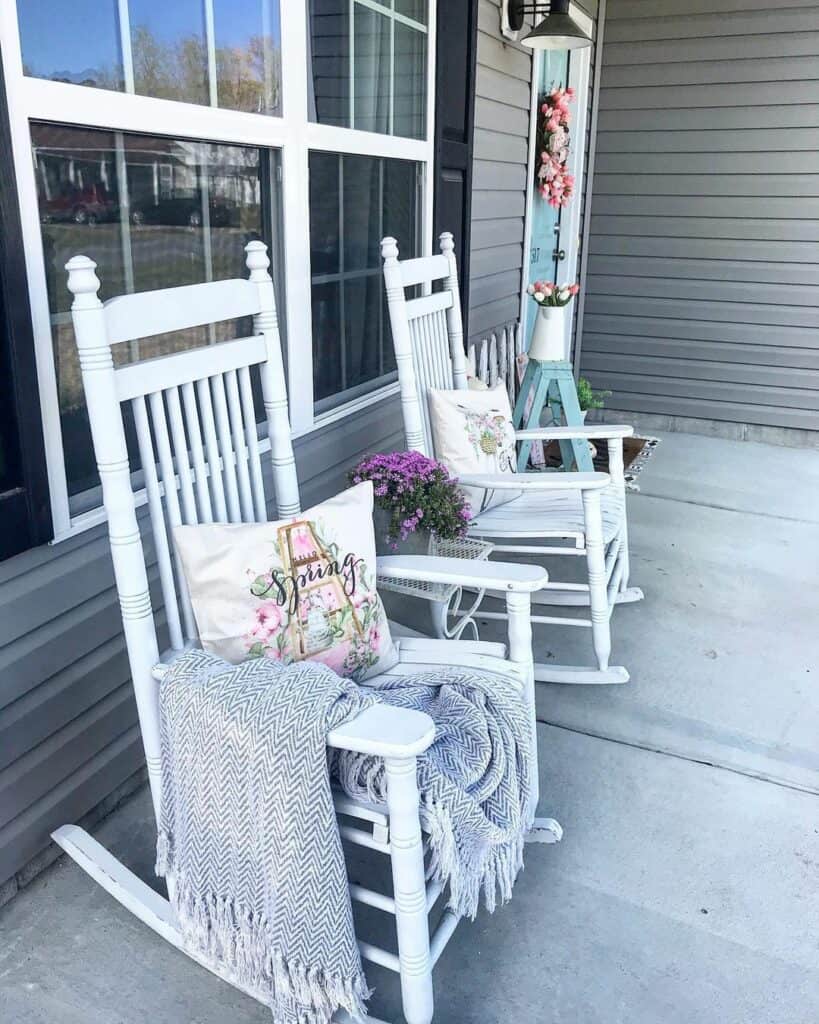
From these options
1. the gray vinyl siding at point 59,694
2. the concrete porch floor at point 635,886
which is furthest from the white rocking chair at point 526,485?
the gray vinyl siding at point 59,694

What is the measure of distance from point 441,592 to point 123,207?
103 cm

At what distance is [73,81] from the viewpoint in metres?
1.56

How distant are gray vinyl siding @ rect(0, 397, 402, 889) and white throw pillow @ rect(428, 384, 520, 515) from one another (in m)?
0.88

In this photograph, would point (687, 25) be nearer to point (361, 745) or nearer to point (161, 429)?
point (161, 429)

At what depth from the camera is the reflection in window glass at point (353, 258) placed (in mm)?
2494

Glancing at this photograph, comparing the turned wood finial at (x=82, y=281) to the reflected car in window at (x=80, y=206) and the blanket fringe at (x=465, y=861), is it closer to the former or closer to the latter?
the reflected car in window at (x=80, y=206)

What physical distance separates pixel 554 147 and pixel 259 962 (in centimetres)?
394

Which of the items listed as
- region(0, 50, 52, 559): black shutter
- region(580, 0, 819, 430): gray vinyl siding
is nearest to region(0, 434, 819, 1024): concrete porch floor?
region(0, 50, 52, 559): black shutter

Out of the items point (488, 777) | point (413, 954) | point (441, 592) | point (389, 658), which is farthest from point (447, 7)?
point (413, 954)

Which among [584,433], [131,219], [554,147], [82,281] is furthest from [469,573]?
[554,147]

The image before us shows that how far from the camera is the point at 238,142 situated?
202 centimetres

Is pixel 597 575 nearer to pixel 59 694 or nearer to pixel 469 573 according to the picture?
pixel 469 573

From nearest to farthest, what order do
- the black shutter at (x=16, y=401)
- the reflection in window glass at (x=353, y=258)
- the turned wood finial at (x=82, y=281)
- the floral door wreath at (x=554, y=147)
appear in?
the turned wood finial at (x=82, y=281) < the black shutter at (x=16, y=401) < the reflection in window glass at (x=353, y=258) < the floral door wreath at (x=554, y=147)

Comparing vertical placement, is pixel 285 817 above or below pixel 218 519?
below
